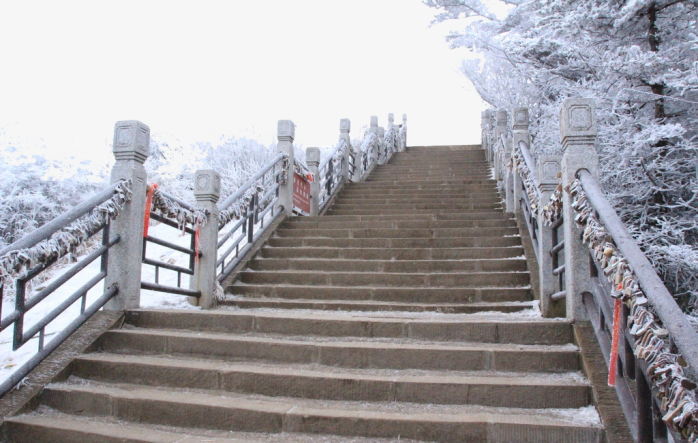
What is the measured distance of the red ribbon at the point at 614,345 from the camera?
3.15m

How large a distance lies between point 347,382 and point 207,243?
284 cm

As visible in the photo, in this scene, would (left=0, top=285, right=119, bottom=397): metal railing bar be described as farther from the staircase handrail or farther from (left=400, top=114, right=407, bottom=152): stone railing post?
(left=400, top=114, right=407, bottom=152): stone railing post

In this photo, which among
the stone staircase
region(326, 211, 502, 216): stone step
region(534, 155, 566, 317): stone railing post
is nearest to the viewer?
the stone staircase

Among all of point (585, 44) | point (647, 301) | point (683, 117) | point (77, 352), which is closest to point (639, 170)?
point (683, 117)

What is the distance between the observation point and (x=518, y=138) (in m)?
8.47

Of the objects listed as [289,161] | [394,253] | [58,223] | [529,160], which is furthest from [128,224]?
[529,160]

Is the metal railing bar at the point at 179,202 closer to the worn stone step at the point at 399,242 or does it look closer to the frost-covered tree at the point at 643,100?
the worn stone step at the point at 399,242

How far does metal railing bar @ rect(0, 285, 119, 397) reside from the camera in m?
3.80

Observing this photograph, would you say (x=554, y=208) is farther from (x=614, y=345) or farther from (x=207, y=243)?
(x=207, y=243)

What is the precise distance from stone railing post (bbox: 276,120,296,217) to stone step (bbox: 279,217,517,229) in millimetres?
414

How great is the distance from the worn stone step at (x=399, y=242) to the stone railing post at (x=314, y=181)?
237 centimetres

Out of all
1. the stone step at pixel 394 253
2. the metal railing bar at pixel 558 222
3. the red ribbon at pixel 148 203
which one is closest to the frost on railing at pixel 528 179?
the metal railing bar at pixel 558 222

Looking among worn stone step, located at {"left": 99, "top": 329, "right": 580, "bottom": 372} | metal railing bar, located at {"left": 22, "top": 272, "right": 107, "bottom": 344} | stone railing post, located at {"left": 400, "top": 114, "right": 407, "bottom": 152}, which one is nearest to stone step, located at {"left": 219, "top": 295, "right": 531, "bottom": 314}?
worn stone step, located at {"left": 99, "top": 329, "right": 580, "bottom": 372}

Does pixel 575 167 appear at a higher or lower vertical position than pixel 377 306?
higher
